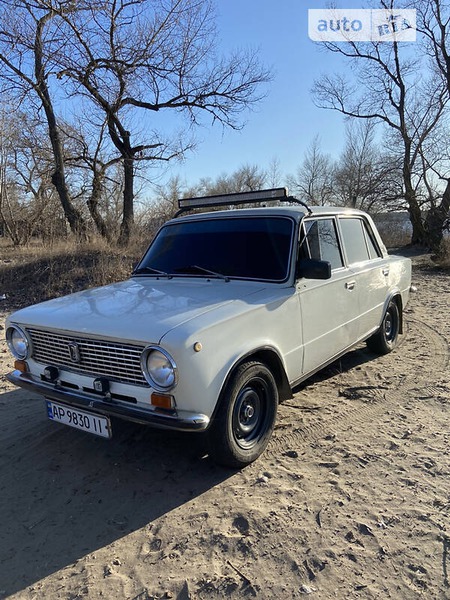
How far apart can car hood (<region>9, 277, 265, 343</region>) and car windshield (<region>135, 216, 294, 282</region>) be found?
156mm

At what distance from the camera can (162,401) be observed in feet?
8.54

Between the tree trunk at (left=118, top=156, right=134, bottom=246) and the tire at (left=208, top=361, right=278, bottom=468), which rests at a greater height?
the tree trunk at (left=118, top=156, right=134, bottom=246)

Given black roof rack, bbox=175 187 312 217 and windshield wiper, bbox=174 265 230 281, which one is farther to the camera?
black roof rack, bbox=175 187 312 217

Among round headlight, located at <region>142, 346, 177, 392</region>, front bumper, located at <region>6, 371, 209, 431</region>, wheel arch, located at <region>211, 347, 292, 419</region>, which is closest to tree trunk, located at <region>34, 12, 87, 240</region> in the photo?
front bumper, located at <region>6, 371, 209, 431</region>

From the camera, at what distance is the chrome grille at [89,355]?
272 centimetres

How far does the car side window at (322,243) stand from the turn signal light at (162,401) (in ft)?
5.88

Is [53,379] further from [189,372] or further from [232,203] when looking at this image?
[232,203]

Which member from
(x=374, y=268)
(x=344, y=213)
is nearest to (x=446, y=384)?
(x=374, y=268)

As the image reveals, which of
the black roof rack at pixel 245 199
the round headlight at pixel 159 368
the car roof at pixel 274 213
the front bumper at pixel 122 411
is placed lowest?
the front bumper at pixel 122 411

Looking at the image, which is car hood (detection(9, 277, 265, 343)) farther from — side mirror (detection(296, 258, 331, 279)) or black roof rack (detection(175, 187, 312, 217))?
black roof rack (detection(175, 187, 312, 217))

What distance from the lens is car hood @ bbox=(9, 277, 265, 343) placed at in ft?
8.91

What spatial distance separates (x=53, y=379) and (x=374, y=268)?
3.60 meters

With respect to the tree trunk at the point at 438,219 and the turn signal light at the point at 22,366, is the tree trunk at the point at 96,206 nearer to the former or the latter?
the turn signal light at the point at 22,366

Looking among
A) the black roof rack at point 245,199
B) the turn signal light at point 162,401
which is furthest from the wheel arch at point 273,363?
the black roof rack at point 245,199
